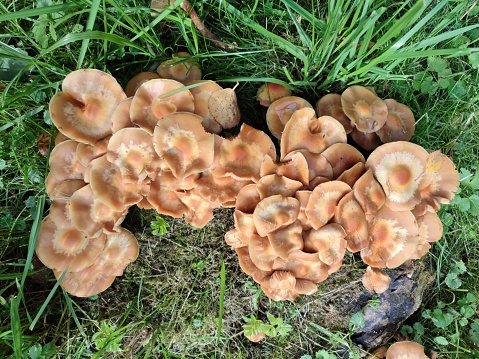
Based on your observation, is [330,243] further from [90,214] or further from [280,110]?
[90,214]

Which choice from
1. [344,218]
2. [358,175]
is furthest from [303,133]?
[344,218]

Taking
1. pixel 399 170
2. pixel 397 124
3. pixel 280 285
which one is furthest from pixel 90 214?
pixel 397 124

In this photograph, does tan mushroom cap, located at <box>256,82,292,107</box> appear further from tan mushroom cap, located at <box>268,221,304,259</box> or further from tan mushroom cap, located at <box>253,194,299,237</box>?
tan mushroom cap, located at <box>268,221,304,259</box>

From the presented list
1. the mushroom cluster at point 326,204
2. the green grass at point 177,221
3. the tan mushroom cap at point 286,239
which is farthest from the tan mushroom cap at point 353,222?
the green grass at point 177,221

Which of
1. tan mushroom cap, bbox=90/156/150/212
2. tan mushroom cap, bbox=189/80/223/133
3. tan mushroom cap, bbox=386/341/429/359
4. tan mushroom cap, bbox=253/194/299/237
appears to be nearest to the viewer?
tan mushroom cap, bbox=253/194/299/237

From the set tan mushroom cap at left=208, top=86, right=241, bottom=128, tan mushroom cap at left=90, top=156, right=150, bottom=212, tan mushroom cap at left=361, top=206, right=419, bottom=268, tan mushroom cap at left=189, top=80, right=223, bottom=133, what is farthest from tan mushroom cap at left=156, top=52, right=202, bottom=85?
tan mushroom cap at left=361, top=206, right=419, bottom=268

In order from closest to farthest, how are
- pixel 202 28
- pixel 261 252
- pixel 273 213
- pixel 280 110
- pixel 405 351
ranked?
pixel 273 213
pixel 261 252
pixel 280 110
pixel 202 28
pixel 405 351

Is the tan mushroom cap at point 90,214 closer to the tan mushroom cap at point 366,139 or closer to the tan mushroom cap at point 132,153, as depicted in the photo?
the tan mushroom cap at point 132,153
